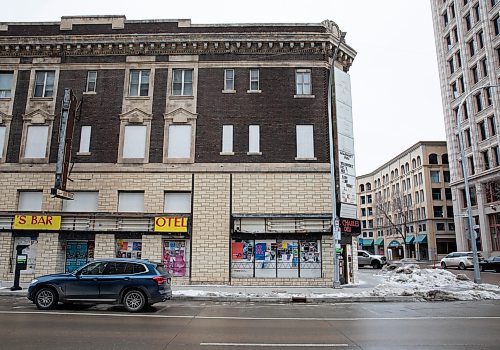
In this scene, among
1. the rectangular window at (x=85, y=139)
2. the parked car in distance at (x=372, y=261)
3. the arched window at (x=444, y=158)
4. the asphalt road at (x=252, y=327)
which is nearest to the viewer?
the asphalt road at (x=252, y=327)

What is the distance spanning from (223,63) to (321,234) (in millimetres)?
11374

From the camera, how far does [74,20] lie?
24578 millimetres

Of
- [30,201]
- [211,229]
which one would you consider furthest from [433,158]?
[30,201]

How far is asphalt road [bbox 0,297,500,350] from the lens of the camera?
26.4 feet

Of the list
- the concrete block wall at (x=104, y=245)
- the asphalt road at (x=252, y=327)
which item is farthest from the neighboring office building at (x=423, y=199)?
the asphalt road at (x=252, y=327)

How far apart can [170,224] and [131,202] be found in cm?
279

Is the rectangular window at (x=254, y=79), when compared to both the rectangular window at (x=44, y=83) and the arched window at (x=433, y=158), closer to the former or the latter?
the rectangular window at (x=44, y=83)

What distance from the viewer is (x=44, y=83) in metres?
24.2

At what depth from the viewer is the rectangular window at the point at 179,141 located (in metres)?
22.9

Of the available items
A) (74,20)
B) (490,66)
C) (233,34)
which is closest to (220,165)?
(233,34)

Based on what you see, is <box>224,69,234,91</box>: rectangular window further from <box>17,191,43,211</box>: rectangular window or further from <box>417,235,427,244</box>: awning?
<box>417,235,427,244</box>: awning

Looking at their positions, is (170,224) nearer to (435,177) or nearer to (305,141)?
(305,141)

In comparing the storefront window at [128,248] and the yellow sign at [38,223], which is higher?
the yellow sign at [38,223]

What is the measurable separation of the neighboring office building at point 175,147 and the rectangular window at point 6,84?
0.24ft
